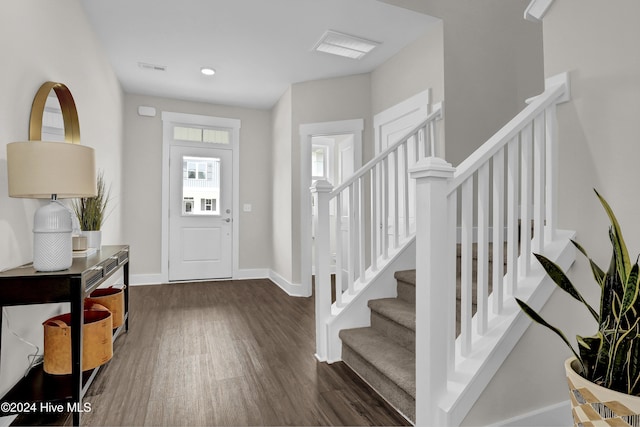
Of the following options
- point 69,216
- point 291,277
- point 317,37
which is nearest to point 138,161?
point 291,277

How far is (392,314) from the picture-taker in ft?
6.94

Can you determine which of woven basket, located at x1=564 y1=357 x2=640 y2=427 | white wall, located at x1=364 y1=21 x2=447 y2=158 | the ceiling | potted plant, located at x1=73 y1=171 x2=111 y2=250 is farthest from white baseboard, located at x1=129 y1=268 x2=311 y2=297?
woven basket, located at x1=564 y1=357 x2=640 y2=427

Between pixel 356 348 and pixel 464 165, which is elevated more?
pixel 464 165

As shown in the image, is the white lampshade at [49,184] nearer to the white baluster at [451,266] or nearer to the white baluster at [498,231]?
the white baluster at [451,266]

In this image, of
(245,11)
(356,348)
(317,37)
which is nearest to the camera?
(356,348)

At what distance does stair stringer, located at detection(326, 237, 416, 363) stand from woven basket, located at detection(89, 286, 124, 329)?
1624 mm

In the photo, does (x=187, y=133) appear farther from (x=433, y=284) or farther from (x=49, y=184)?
(x=433, y=284)

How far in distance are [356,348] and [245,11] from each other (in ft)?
8.98

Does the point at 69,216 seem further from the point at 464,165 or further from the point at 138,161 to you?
the point at 138,161

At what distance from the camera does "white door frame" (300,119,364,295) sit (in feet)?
13.8

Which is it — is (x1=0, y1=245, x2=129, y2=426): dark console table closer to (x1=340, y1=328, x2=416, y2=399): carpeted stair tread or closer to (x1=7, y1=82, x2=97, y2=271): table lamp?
(x1=7, y1=82, x2=97, y2=271): table lamp

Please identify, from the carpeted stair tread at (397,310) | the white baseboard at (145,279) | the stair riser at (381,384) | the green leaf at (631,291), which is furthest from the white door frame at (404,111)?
the white baseboard at (145,279)

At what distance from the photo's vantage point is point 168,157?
4898 millimetres

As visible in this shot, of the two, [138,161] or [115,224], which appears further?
[138,161]
